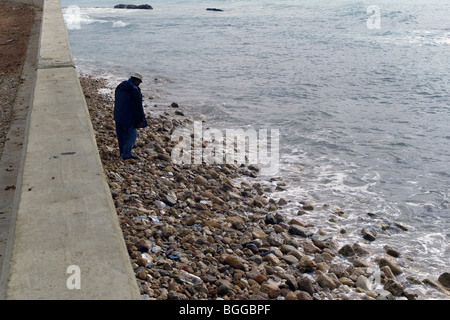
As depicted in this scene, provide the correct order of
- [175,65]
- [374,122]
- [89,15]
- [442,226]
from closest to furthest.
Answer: [442,226], [374,122], [175,65], [89,15]

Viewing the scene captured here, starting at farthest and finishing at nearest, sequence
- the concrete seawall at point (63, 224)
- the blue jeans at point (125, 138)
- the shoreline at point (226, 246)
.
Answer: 1. the blue jeans at point (125, 138)
2. the shoreline at point (226, 246)
3. the concrete seawall at point (63, 224)

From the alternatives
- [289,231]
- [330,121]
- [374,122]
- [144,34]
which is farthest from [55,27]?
[144,34]

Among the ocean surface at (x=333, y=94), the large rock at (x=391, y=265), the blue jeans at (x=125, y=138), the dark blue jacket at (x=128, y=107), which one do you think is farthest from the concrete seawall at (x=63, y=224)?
the ocean surface at (x=333, y=94)

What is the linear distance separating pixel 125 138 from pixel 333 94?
30.7ft

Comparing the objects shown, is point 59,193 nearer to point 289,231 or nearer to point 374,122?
point 289,231

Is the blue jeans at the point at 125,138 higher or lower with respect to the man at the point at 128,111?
lower

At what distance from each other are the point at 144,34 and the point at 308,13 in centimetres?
1406

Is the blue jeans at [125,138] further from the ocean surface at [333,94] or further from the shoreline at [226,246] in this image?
the ocean surface at [333,94]

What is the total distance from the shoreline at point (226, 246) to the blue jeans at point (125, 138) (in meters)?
0.21

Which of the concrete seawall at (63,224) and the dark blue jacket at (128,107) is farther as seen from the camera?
the dark blue jacket at (128,107)

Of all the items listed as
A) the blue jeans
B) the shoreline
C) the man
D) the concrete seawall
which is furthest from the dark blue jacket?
the concrete seawall

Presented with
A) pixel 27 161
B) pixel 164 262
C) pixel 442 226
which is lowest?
pixel 442 226

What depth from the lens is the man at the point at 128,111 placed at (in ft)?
24.9
